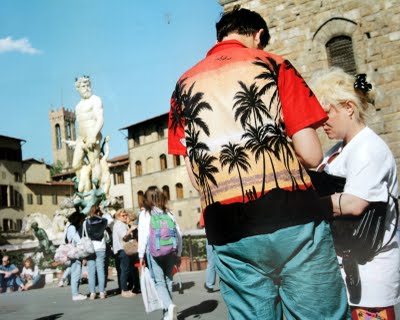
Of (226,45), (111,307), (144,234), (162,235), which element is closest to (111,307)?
(111,307)

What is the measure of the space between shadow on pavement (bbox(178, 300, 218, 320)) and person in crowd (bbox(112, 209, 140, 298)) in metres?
2.16

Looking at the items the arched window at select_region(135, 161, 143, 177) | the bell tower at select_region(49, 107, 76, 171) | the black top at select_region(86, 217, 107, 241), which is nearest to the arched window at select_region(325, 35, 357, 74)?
the black top at select_region(86, 217, 107, 241)

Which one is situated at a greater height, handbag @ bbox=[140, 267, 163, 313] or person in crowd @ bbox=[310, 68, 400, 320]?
person in crowd @ bbox=[310, 68, 400, 320]

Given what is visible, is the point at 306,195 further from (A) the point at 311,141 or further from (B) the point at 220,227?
(B) the point at 220,227

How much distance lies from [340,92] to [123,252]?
24.3 ft

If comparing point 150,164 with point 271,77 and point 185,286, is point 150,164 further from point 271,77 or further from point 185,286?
point 271,77

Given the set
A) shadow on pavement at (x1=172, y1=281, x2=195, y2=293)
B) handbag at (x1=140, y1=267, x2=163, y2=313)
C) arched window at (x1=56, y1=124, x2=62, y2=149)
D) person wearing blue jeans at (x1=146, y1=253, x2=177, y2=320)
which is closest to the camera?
person wearing blue jeans at (x1=146, y1=253, x2=177, y2=320)

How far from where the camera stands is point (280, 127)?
197 cm

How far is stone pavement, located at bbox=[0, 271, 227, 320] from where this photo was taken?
21.4 ft

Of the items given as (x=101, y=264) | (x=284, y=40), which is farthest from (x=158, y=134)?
(x=101, y=264)

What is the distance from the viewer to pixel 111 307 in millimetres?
7645

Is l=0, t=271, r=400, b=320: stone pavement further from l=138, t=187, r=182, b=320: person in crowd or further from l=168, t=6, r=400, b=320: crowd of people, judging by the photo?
l=168, t=6, r=400, b=320: crowd of people

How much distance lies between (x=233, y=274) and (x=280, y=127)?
0.61 meters

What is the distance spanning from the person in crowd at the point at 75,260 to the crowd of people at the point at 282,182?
750 centimetres
